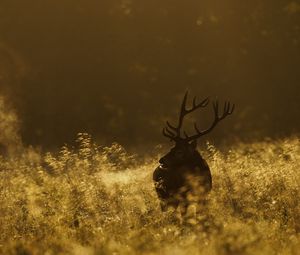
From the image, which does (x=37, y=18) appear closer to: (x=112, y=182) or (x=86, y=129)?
(x=86, y=129)

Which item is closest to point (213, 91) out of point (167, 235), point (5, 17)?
point (5, 17)

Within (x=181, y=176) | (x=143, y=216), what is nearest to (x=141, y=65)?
(x=181, y=176)

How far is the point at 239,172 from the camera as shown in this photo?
40.4 ft

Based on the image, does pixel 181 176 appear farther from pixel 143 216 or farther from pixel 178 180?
pixel 143 216

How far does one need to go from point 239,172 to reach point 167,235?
412cm

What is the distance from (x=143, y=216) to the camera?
1028cm

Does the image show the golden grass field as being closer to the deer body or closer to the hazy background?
the deer body

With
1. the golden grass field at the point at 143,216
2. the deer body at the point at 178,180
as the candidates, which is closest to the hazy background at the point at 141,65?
the golden grass field at the point at 143,216

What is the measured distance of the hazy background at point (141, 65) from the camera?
38369 millimetres

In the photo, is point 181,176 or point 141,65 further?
point 141,65

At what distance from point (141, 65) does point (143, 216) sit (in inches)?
1464

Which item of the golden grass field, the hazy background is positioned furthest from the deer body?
the hazy background

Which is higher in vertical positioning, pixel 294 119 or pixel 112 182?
pixel 294 119

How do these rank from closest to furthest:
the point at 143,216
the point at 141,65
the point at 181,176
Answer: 1. the point at 143,216
2. the point at 181,176
3. the point at 141,65
